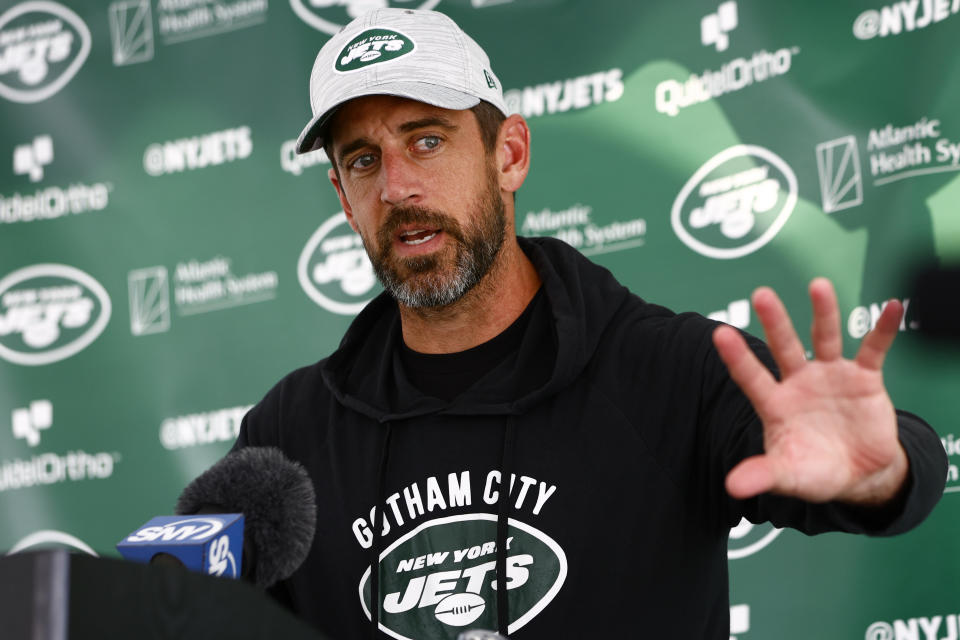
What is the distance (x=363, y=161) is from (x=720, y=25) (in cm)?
100

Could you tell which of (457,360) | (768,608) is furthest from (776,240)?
(457,360)

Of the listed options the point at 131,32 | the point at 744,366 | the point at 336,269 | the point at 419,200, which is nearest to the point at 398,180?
the point at 419,200

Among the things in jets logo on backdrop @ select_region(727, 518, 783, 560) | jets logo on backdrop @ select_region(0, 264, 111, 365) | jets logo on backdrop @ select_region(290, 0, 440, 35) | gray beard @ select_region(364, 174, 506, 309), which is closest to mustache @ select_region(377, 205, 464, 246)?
gray beard @ select_region(364, 174, 506, 309)

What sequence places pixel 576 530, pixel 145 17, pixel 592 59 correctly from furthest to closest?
1. pixel 145 17
2. pixel 592 59
3. pixel 576 530

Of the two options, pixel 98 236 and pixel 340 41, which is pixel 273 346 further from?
pixel 340 41

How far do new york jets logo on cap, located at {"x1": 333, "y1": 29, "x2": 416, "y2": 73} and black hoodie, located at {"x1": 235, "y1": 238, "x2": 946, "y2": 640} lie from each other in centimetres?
37

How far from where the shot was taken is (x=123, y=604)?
24.6 inches

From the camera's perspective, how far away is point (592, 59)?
86.3 inches

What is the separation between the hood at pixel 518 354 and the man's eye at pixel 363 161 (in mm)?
217

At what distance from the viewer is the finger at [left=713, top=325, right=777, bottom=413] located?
2.83 ft

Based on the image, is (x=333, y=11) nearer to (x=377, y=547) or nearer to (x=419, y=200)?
(x=419, y=200)

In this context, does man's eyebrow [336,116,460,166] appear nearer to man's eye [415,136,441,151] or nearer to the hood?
man's eye [415,136,441,151]

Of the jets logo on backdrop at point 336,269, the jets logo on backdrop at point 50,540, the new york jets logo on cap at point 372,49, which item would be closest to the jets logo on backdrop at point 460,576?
the new york jets logo on cap at point 372,49

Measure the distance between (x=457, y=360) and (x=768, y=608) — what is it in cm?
95
